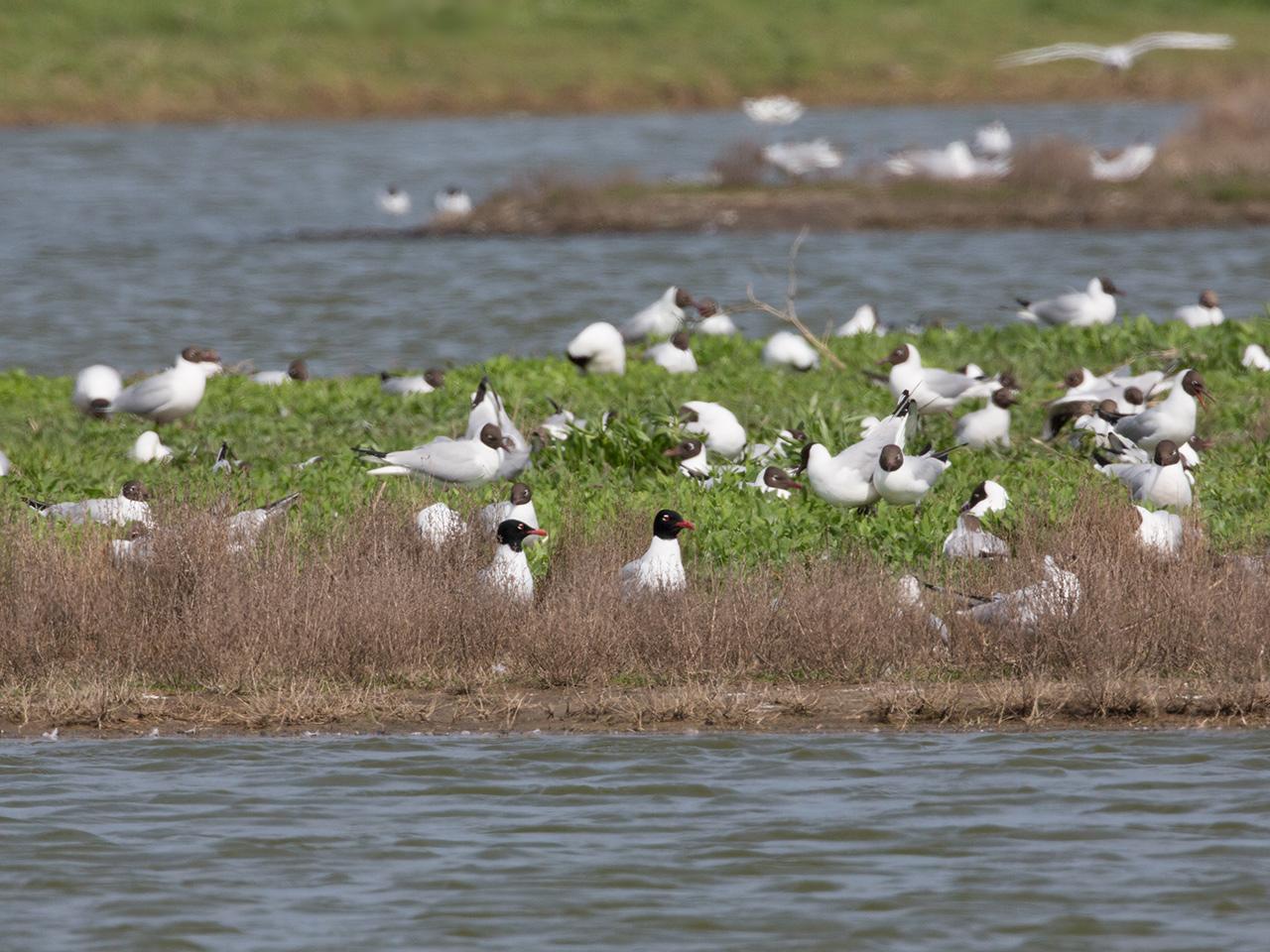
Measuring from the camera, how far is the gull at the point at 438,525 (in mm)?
11289

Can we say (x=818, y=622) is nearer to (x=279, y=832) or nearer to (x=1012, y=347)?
(x=279, y=832)

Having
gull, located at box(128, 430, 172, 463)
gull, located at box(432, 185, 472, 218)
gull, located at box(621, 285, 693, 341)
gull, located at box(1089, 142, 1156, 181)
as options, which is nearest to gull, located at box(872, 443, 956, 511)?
gull, located at box(128, 430, 172, 463)

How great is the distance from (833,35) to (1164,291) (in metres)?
38.1

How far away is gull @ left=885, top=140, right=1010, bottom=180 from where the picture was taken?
3734cm

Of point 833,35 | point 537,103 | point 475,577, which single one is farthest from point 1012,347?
point 833,35

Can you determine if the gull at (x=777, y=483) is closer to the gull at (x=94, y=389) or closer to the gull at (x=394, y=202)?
the gull at (x=94, y=389)

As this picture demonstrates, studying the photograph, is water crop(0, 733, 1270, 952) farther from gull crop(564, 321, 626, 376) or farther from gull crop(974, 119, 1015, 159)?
gull crop(974, 119, 1015, 159)

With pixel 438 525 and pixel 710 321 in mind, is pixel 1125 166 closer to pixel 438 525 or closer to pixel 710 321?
pixel 710 321

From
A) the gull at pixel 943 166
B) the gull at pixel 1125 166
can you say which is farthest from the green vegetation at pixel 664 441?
the gull at pixel 943 166

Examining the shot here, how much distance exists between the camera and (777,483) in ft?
41.4

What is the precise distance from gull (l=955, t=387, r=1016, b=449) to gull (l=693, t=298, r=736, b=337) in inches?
217

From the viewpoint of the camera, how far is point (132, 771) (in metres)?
9.20

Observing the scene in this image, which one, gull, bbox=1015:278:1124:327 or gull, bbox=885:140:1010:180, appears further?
gull, bbox=885:140:1010:180

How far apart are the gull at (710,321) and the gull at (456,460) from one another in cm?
661
